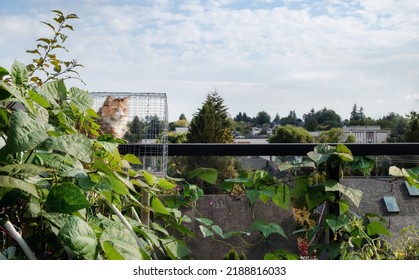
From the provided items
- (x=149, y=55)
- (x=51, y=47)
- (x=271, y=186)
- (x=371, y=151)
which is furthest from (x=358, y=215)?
(x=149, y=55)

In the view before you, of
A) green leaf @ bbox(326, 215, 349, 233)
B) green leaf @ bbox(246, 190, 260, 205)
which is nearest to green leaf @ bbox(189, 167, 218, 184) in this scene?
green leaf @ bbox(246, 190, 260, 205)

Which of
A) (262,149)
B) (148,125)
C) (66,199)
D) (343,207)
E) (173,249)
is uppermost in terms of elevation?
(148,125)

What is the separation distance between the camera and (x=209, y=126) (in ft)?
65.9

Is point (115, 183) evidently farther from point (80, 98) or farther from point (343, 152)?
point (343, 152)

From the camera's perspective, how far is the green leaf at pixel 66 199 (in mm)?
878

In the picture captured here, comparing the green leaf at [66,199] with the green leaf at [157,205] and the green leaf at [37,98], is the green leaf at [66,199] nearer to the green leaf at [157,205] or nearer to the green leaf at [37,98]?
the green leaf at [37,98]

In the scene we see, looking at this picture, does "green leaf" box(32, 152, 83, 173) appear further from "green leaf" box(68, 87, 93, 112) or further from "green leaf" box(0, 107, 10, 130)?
"green leaf" box(68, 87, 93, 112)

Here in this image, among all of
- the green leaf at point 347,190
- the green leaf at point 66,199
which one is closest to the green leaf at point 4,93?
the green leaf at point 66,199

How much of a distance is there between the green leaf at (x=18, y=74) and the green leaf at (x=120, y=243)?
40 cm

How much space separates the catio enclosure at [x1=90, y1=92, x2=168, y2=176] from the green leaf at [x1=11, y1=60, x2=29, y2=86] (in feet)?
2.93

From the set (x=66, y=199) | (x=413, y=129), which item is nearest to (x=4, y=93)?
(x=66, y=199)

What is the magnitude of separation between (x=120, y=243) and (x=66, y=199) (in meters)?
0.17

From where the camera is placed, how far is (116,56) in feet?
8.61
